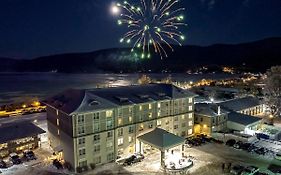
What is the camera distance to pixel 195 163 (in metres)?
42.4

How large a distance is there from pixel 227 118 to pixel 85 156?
34.6 meters

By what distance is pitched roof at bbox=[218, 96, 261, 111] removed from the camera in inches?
2662

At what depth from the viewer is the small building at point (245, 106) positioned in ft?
222

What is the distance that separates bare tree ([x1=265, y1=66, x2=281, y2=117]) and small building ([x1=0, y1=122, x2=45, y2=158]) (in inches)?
2285

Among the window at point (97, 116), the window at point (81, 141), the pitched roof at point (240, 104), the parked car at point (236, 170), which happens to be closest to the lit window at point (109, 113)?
the window at point (97, 116)

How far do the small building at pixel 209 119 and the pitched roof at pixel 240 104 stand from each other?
26.8ft

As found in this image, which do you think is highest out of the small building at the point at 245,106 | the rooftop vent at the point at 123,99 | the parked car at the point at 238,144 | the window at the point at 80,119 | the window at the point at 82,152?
the rooftop vent at the point at 123,99

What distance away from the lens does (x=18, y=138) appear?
154 ft

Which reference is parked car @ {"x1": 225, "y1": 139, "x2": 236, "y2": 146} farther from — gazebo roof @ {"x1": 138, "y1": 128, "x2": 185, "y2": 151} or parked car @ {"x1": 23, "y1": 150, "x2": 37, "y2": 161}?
parked car @ {"x1": 23, "y1": 150, "x2": 37, "y2": 161}

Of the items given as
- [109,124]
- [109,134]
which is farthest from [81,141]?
[109,124]

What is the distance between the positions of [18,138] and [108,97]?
58.7ft

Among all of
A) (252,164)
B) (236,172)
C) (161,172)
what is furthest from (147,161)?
(252,164)

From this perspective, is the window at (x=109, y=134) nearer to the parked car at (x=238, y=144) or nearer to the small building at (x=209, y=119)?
the small building at (x=209, y=119)

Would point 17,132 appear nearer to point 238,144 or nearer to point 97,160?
point 97,160
